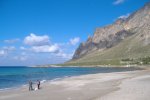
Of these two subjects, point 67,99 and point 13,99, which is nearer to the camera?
point 67,99

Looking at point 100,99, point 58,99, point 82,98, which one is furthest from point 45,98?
point 100,99

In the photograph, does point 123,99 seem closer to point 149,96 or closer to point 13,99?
point 149,96

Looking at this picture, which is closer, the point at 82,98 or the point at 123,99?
the point at 123,99

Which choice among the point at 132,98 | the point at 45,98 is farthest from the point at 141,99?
the point at 45,98

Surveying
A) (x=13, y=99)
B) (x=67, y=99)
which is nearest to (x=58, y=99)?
(x=67, y=99)

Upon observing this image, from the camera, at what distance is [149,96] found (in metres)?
33.3

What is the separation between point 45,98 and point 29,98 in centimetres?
247

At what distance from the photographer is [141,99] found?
31672 millimetres

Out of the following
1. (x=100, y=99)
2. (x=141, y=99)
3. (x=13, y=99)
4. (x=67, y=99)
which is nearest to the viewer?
(x=141, y=99)

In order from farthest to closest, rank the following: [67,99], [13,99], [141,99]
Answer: [13,99] < [67,99] < [141,99]

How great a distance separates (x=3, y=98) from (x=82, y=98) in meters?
11.9

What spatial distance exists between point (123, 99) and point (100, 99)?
2.80 m

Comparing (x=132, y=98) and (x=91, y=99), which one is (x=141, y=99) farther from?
(x=91, y=99)

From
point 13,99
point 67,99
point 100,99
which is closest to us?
point 100,99
